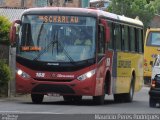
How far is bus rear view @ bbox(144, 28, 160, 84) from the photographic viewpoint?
135 feet

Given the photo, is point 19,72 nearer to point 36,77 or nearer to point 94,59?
point 36,77

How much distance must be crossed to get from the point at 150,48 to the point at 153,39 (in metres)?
0.58

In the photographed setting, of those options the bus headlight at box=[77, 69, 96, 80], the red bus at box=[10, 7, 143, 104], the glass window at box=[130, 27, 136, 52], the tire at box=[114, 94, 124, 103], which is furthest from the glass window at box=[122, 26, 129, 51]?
the bus headlight at box=[77, 69, 96, 80]

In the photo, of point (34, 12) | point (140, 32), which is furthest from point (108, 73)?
point (140, 32)

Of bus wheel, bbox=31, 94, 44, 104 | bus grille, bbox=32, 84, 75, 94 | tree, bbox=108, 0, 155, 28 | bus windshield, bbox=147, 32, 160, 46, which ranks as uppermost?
tree, bbox=108, 0, 155, 28

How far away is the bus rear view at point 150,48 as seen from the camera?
4128 centimetres

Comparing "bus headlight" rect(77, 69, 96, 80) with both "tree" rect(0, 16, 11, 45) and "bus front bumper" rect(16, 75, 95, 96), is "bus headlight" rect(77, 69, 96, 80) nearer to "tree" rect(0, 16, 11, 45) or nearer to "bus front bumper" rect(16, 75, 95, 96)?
"bus front bumper" rect(16, 75, 95, 96)

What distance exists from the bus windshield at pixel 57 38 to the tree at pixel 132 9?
180 feet

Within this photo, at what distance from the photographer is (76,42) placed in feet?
72.9

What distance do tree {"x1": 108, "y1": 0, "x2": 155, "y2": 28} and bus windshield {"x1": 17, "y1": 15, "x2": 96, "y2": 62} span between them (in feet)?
180

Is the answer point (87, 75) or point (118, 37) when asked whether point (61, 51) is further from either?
point (118, 37)

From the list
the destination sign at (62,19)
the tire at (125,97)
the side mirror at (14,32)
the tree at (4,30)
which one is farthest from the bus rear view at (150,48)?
the side mirror at (14,32)

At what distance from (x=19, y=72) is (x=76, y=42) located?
213 cm

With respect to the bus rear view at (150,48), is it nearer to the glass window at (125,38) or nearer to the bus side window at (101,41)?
the glass window at (125,38)
